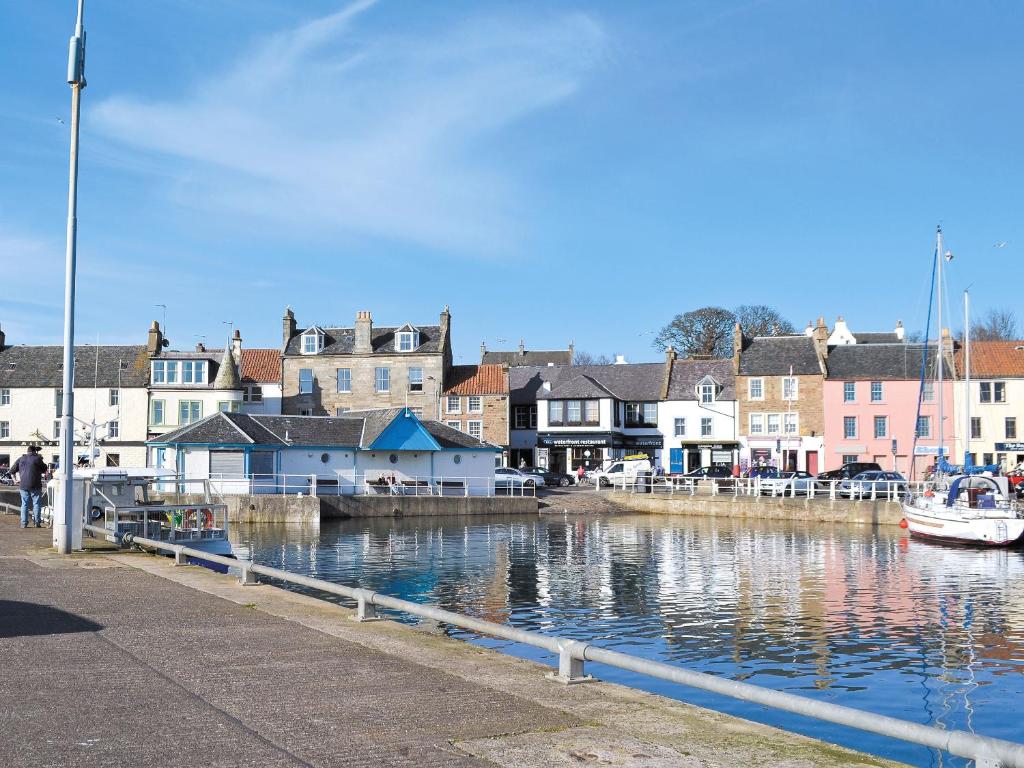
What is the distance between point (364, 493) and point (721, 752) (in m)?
52.8

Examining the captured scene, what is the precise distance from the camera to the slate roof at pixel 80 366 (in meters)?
77.8

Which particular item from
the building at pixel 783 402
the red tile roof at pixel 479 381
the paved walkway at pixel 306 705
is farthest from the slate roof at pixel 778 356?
the paved walkway at pixel 306 705

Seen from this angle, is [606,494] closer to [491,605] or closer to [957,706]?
[491,605]

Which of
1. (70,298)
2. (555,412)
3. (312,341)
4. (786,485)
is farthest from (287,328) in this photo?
(70,298)

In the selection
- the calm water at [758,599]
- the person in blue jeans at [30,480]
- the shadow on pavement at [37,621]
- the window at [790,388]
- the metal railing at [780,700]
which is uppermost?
the window at [790,388]

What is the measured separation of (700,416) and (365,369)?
25550mm

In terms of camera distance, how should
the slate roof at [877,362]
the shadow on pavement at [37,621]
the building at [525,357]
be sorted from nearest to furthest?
1. the shadow on pavement at [37,621]
2. the slate roof at [877,362]
3. the building at [525,357]

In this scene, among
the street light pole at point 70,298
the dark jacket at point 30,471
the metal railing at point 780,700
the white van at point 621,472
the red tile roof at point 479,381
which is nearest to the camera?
the metal railing at point 780,700

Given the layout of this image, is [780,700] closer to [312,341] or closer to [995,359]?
[995,359]

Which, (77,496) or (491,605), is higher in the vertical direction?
(77,496)

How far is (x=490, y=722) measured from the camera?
8.02 meters

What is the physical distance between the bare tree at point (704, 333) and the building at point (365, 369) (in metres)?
29.1

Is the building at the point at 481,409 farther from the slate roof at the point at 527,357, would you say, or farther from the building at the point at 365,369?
the slate roof at the point at 527,357

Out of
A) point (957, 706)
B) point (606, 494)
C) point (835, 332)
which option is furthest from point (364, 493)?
point (835, 332)
